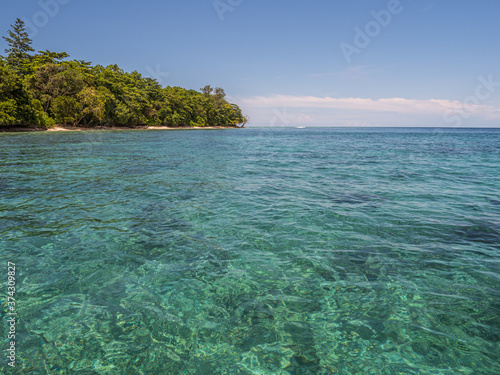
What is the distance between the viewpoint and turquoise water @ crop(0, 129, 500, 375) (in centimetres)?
309

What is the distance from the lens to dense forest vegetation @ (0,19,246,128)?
170 ft

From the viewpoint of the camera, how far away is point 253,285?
447cm

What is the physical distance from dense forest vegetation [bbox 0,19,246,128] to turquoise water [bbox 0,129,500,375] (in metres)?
58.2

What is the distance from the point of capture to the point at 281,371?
290 centimetres

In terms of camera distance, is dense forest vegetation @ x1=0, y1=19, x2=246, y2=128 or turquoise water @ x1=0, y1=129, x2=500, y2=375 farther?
dense forest vegetation @ x1=0, y1=19, x2=246, y2=128

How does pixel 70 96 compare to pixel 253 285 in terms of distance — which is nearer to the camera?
pixel 253 285

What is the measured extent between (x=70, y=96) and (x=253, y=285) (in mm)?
79162

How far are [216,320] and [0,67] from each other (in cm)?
6682

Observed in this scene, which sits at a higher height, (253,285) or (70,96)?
(70,96)

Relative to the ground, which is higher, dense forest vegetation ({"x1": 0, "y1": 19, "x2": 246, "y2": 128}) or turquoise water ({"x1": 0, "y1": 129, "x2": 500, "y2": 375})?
dense forest vegetation ({"x1": 0, "y1": 19, "x2": 246, "y2": 128})

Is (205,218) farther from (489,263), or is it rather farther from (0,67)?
(0,67)

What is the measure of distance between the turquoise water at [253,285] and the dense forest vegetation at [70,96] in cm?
5821

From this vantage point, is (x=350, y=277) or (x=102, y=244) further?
(x=102, y=244)

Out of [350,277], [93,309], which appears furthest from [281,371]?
[93,309]
